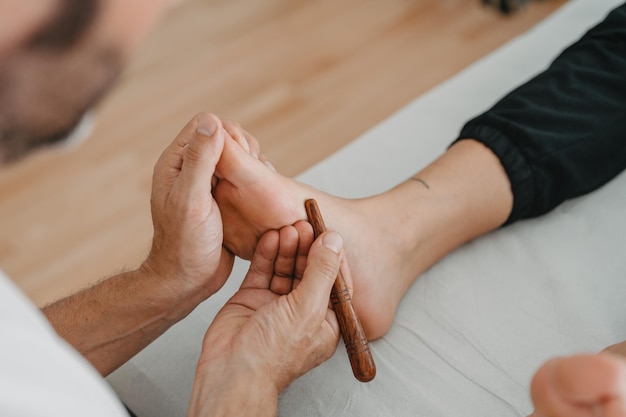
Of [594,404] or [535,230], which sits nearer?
[594,404]

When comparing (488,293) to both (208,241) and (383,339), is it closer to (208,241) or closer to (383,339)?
(383,339)

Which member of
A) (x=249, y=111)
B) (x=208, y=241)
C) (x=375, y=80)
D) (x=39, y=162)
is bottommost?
(x=375, y=80)

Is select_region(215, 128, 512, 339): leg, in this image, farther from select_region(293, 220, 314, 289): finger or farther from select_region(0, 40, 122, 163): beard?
select_region(0, 40, 122, 163): beard

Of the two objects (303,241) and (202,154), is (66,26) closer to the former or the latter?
(202,154)

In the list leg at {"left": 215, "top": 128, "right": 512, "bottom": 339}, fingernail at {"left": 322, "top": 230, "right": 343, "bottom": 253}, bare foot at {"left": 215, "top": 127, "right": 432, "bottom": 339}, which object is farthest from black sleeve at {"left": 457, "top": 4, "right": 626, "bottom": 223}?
fingernail at {"left": 322, "top": 230, "right": 343, "bottom": 253}

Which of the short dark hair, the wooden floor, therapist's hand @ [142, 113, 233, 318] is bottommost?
the wooden floor

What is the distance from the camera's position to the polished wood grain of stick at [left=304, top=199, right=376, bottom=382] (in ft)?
2.68

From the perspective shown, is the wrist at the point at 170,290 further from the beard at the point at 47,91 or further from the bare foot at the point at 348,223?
the beard at the point at 47,91

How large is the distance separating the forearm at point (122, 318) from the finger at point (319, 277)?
0.19m

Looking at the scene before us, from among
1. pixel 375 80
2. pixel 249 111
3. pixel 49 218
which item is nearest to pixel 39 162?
pixel 49 218

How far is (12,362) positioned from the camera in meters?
0.48

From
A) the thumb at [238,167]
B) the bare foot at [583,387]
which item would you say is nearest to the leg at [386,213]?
the thumb at [238,167]

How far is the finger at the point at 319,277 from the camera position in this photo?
0.80 m

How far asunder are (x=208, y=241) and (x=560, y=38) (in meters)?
0.91
